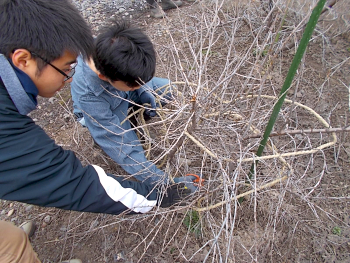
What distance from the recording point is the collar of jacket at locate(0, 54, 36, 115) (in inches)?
38.1

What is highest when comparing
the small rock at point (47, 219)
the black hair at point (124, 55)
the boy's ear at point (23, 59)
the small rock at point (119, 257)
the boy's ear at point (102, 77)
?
the boy's ear at point (23, 59)

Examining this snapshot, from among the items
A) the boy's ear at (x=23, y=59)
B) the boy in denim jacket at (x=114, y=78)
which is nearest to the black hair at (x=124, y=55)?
the boy in denim jacket at (x=114, y=78)

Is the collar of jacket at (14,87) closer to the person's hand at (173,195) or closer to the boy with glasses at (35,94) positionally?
the boy with glasses at (35,94)

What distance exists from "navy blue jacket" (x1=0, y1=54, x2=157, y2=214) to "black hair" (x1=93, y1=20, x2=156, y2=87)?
18.5 inches

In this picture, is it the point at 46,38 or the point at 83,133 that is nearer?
the point at 46,38

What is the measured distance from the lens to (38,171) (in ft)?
3.45

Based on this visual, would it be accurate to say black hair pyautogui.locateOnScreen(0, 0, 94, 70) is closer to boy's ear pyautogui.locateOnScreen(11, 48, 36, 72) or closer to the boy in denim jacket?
boy's ear pyautogui.locateOnScreen(11, 48, 36, 72)

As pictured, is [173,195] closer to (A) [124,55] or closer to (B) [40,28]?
(A) [124,55]

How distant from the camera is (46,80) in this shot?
3.55 ft

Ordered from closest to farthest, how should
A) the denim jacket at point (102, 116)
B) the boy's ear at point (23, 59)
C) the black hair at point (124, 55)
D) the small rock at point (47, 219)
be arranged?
1. the boy's ear at point (23, 59)
2. the black hair at point (124, 55)
3. the denim jacket at point (102, 116)
4. the small rock at point (47, 219)

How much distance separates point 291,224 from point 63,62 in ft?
5.14

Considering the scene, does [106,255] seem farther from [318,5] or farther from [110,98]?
[318,5]

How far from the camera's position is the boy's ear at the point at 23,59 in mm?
966

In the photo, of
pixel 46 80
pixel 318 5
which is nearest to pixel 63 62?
pixel 46 80
